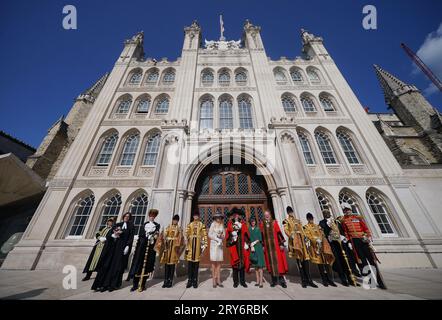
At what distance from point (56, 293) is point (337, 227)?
7790 mm

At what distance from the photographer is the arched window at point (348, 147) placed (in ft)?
34.1

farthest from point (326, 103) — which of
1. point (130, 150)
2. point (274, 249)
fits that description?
point (130, 150)

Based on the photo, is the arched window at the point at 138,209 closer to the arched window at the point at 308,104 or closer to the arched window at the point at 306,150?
the arched window at the point at 306,150

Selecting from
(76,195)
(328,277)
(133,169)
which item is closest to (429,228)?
(328,277)

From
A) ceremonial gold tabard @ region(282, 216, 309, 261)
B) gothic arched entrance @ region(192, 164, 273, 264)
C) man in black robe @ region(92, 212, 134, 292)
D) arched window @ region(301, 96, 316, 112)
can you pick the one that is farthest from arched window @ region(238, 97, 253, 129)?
man in black robe @ region(92, 212, 134, 292)

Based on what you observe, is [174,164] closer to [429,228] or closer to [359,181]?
[359,181]

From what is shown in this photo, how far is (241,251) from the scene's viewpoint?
4.61 meters

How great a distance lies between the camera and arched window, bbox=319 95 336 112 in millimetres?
12516

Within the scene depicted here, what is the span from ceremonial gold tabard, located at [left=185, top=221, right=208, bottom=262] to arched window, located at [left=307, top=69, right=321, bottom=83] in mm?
15273

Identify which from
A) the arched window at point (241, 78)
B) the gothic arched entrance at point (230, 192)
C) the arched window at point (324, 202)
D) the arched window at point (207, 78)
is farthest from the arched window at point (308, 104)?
the arched window at point (207, 78)

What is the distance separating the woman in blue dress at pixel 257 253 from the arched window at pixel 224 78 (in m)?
12.2

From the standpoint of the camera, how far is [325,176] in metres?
9.49

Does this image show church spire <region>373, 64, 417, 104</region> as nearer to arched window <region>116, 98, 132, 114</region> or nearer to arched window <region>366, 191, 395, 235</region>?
arched window <region>366, 191, 395, 235</region>
